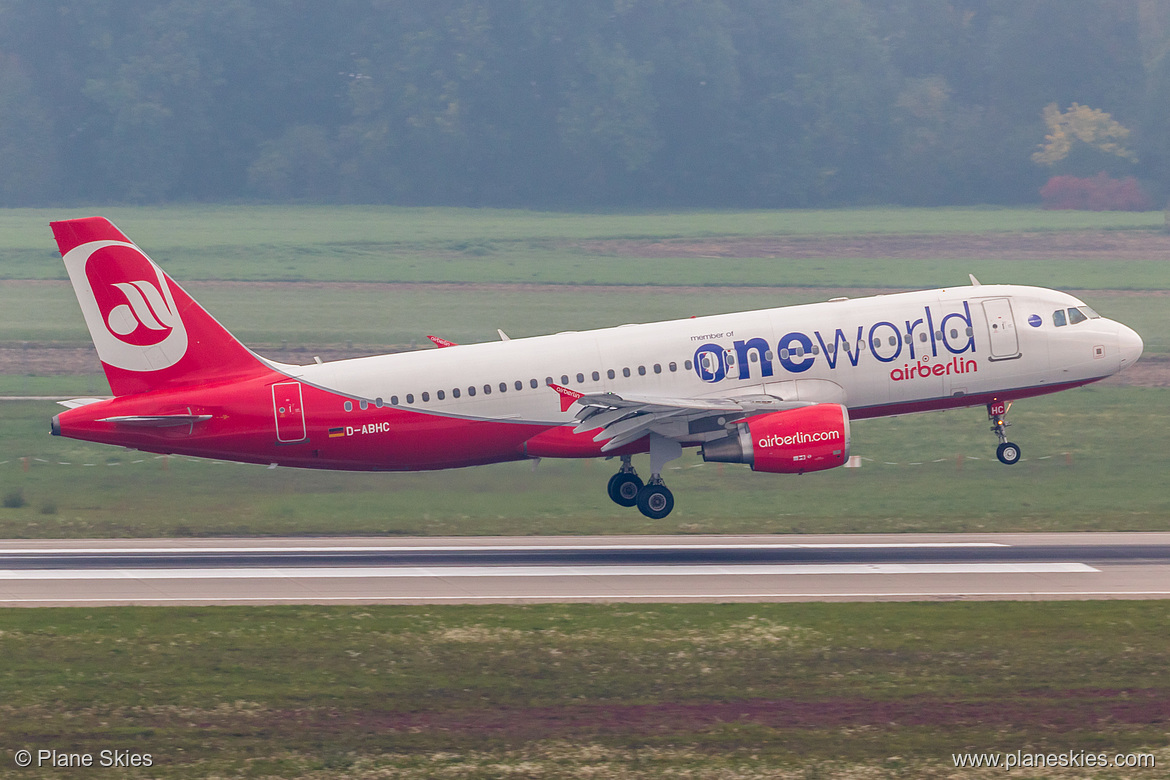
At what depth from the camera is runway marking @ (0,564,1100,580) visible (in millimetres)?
35688

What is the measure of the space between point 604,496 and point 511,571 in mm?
13330

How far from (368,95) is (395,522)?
346ft

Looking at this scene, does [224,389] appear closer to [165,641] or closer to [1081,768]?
[165,641]

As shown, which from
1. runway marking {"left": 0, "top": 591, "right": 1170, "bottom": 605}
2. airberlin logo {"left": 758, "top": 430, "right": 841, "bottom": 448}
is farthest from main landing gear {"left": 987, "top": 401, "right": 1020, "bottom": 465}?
runway marking {"left": 0, "top": 591, "right": 1170, "bottom": 605}

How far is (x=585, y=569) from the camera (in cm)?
3681

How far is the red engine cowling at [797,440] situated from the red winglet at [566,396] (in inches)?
180

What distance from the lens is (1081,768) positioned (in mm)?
21953

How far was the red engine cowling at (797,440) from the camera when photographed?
38.6 meters

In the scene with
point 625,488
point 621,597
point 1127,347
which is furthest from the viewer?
point 1127,347

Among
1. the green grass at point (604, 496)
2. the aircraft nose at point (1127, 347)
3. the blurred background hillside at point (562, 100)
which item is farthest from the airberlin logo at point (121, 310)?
the blurred background hillside at point (562, 100)

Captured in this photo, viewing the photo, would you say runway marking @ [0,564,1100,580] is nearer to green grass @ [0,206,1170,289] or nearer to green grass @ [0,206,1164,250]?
green grass @ [0,206,1170,289]

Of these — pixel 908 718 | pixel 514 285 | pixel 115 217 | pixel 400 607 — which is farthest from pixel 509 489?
pixel 115 217

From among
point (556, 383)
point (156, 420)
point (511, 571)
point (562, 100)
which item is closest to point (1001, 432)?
point (556, 383)

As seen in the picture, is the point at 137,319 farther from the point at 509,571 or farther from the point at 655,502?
the point at 655,502
